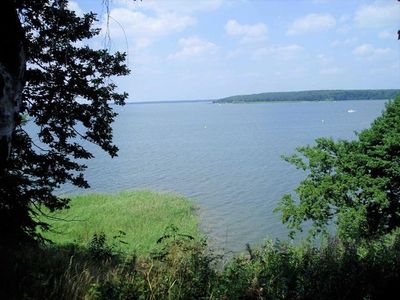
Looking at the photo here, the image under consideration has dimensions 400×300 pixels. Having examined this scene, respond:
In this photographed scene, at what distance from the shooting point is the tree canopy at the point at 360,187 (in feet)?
73.8

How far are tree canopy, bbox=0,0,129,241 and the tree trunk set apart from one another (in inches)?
205

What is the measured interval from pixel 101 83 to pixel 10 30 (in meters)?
6.54

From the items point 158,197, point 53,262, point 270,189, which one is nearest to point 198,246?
point 53,262

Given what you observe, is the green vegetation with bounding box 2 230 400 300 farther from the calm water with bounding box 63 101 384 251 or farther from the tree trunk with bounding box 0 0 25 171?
the calm water with bounding box 63 101 384 251

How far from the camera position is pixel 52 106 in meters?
8.41

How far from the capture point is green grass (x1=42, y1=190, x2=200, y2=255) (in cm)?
2391

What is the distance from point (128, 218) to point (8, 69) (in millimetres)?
26497

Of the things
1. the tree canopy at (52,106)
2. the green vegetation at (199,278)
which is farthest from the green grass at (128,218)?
the green vegetation at (199,278)

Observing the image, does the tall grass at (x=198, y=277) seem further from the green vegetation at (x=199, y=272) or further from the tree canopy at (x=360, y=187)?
the tree canopy at (x=360, y=187)

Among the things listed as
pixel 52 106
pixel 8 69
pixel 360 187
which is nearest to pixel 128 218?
pixel 360 187

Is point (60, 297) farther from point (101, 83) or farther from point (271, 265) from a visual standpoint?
point (101, 83)

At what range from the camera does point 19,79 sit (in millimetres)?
2975

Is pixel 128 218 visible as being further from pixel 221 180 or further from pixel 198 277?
pixel 198 277

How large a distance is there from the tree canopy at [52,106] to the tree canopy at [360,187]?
16.8m
